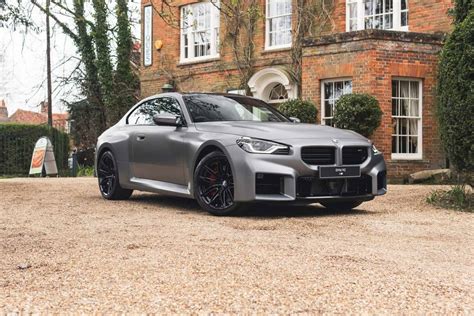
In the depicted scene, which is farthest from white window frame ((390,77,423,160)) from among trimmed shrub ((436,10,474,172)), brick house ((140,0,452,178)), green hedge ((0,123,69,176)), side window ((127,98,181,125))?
green hedge ((0,123,69,176))

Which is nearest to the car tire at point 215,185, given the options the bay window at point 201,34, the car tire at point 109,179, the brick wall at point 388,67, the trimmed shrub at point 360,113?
the car tire at point 109,179

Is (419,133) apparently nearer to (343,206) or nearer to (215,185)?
(343,206)

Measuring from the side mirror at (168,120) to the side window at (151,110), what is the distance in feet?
1.01

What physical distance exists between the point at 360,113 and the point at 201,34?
864cm

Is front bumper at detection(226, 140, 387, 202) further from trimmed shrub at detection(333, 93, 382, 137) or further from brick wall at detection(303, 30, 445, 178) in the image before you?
brick wall at detection(303, 30, 445, 178)

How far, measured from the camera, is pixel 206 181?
7754mm

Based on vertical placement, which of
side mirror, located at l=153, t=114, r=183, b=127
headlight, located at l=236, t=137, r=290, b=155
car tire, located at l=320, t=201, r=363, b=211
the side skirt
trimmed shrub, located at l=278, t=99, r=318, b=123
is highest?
trimmed shrub, located at l=278, t=99, r=318, b=123

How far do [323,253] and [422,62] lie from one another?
12369 mm

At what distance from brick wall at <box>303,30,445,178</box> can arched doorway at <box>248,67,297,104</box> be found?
2.75m

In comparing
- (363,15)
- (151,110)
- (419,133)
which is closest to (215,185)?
(151,110)

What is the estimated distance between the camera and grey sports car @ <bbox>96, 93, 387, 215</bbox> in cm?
728

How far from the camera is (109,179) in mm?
9781

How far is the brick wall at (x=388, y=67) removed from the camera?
16.2 m

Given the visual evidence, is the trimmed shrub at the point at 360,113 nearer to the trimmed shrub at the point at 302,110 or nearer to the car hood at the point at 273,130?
the trimmed shrub at the point at 302,110
